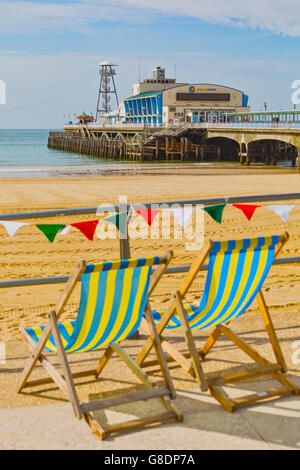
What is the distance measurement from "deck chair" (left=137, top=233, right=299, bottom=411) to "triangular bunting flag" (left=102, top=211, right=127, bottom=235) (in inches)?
35.3

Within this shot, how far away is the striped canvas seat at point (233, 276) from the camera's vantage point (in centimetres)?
305

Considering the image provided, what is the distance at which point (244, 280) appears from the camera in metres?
3.18

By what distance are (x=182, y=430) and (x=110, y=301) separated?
0.79 meters

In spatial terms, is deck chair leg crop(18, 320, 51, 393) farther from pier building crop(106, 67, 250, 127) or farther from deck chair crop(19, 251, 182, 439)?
pier building crop(106, 67, 250, 127)

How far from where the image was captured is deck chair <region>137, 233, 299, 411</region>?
10.0 feet

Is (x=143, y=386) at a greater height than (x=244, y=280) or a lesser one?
lesser

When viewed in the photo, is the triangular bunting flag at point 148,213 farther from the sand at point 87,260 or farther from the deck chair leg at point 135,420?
the deck chair leg at point 135,420

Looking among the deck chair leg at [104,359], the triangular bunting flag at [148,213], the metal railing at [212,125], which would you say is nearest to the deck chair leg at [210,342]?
the deck chair leg at [104,359]

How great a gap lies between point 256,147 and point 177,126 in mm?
9507

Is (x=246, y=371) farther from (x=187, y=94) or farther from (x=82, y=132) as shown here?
(x=82, y=132)

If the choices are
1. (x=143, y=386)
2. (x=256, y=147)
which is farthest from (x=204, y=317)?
(x=256, y=147)

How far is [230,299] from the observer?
126 inches

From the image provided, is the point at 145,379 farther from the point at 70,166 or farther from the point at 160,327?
the point at 70,166
